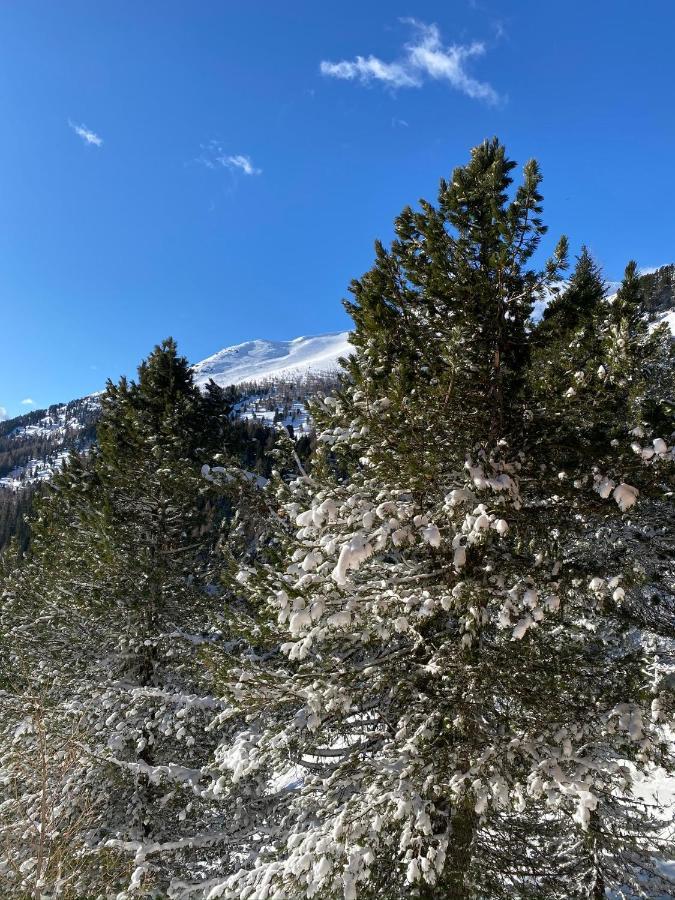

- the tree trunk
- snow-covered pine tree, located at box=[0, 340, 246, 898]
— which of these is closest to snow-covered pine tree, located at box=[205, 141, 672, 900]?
the tree trunk

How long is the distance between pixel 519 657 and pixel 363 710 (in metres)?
2.06

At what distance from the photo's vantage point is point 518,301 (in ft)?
17.2

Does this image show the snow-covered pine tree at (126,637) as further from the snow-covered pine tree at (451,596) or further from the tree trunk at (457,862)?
the tree trunk at (457,862)

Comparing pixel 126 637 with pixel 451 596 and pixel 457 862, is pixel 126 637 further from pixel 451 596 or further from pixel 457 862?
pixel 451 596

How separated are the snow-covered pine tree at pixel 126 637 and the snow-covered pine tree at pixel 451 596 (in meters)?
2.82

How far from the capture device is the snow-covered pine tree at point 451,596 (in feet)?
14.7

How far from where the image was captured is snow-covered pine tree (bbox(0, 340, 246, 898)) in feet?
25.7

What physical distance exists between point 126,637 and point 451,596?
712cm

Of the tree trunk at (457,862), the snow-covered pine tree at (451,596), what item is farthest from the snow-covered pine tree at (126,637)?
the tree trunk at (457,862)

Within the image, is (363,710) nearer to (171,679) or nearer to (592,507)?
(592,507)

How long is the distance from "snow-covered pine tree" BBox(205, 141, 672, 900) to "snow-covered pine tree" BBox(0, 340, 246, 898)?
2821mm

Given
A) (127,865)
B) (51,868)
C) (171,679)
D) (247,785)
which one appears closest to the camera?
(51,868)

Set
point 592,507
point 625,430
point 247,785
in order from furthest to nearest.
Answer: point 247,785 < point 592,507 < point 625,430

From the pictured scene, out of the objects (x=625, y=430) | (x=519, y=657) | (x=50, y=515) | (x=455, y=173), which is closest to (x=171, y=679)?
(x=50, y=515)
